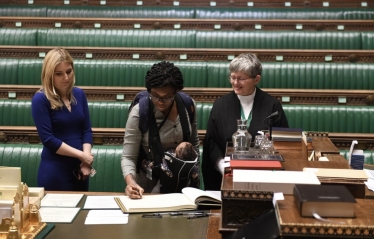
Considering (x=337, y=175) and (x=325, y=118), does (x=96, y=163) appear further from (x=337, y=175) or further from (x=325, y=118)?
(x=337, y=175)

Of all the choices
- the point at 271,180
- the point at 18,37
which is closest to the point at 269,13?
the point at 18,37

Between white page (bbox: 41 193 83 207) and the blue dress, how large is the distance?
28cm

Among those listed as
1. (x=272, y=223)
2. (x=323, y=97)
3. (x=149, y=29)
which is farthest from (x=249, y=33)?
(x=272, y=223)

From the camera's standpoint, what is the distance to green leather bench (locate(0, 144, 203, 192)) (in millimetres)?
2777

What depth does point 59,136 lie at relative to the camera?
2.04 metres

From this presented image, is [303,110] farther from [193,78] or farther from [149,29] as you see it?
[149,29]

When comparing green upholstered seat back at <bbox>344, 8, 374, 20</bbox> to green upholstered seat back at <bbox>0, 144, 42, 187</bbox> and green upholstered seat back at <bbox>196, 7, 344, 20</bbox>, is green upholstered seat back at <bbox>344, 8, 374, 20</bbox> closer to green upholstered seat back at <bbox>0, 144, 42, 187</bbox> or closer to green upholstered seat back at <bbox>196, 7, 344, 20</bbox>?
green upholstered seat back at <bbox>196, 7, 344, 20</bbox>

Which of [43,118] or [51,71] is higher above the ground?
[51,71]

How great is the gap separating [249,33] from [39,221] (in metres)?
3.37

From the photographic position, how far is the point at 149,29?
470 centimetres

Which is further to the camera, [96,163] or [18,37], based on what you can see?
[18,37]

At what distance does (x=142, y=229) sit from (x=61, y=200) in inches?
16.0

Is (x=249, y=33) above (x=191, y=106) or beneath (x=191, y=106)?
above
